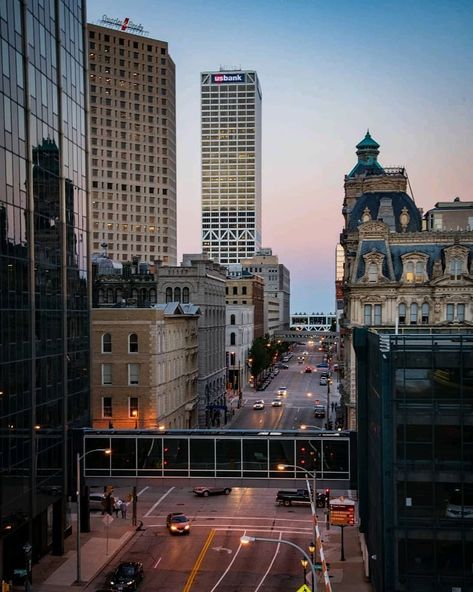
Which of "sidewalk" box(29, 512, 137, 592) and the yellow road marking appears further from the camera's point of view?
"sidewalk" box(29, 512, 137, 592)

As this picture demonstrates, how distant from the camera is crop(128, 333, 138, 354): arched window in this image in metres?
73.8

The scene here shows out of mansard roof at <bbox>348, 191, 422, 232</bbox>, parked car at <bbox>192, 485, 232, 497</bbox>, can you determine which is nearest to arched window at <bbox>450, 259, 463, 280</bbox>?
mansard roof at <bbox>348, 191, 422, 232</bbox>

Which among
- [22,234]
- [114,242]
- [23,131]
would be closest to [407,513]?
[22,234]

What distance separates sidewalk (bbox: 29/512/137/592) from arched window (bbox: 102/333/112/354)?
1963cm

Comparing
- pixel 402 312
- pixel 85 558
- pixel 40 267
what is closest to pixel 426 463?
pixel 85 558

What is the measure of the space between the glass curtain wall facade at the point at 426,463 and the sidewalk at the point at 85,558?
17.2 m

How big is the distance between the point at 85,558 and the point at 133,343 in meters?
29.2

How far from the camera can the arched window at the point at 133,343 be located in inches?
2904

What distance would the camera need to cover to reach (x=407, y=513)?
34.8 meters

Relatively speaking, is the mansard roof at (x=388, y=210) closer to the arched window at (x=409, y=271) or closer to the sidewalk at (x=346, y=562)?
the arched window at (x=409, y=271)

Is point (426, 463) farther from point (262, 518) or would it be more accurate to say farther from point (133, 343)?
point (133, 343)

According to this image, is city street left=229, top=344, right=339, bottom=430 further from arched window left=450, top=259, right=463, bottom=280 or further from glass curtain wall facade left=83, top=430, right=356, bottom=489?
glass curtain wall facade left=83, top=430, right=356, bottom=489

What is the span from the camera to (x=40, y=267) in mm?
44719

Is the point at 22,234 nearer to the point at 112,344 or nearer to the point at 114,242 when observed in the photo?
the point at 112,344
